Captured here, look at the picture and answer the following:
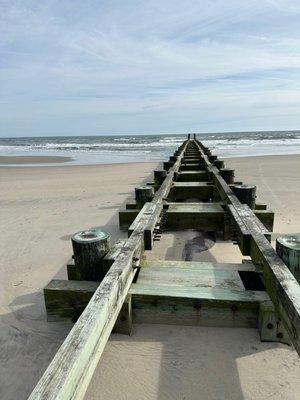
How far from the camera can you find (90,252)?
8.09 feet

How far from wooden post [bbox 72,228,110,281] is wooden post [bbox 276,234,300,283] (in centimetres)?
128

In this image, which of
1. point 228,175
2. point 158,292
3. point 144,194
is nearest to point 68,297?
point 158,292

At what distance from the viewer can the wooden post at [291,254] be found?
2.17 m

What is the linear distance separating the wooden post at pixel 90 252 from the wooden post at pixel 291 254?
4.20ft

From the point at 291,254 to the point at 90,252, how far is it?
1.42 metres

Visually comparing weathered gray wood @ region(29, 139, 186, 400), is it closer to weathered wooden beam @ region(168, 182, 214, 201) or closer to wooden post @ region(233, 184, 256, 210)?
wooden post @ region(233, 184, 256, 210)

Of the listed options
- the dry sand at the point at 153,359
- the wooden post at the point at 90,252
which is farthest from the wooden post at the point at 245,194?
the wooden post at the point at 90,252

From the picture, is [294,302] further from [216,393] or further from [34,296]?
[34,296]

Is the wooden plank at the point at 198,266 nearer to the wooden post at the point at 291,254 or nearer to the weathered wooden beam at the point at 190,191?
the wooden post at the point at 291,254

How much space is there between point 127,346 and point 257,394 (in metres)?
0.94

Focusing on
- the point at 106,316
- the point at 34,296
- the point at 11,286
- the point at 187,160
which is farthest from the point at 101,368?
the point at 187,160

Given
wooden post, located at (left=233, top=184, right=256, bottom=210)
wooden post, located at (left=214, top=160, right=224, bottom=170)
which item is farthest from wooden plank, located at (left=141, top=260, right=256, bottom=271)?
wooden post, located at (left=214, top=160, right=224, bottom=170)

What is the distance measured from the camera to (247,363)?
226 cm

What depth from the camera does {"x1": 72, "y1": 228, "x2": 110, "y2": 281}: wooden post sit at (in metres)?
2.46
